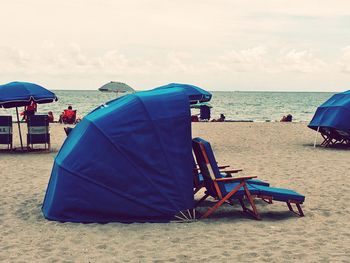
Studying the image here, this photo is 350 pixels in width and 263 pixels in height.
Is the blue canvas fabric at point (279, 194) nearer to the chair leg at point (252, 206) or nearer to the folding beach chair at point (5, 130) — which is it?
the chair leg at point (252, 206)

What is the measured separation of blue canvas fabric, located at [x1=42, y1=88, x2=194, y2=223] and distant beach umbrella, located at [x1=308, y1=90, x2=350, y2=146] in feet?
37.7

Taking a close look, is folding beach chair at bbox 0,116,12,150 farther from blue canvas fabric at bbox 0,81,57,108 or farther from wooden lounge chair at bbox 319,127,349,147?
wooden lounge chair at bbox 319,127,349,147

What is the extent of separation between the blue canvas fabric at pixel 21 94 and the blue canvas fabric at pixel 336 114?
9211mm

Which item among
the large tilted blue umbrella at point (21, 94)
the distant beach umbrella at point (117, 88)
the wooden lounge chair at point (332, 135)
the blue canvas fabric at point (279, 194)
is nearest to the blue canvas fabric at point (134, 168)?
the blue canvas fabric at point (279, 194)

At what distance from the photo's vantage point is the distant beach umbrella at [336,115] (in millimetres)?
17672

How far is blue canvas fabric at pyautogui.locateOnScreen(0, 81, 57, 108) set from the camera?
14.8 meters

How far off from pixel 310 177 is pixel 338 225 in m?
4.30

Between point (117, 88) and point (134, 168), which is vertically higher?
→ point (117, 88)

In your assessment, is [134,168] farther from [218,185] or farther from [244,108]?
[244,108]

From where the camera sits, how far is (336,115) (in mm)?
17875

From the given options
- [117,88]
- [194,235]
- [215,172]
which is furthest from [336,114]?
[194,235]

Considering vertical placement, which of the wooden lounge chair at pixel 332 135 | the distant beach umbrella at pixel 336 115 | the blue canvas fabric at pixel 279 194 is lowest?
the wooden lounge chair at pixel 332 135

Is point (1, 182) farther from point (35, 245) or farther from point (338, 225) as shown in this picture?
point (338, 225)

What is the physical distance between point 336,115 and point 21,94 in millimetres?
10250
